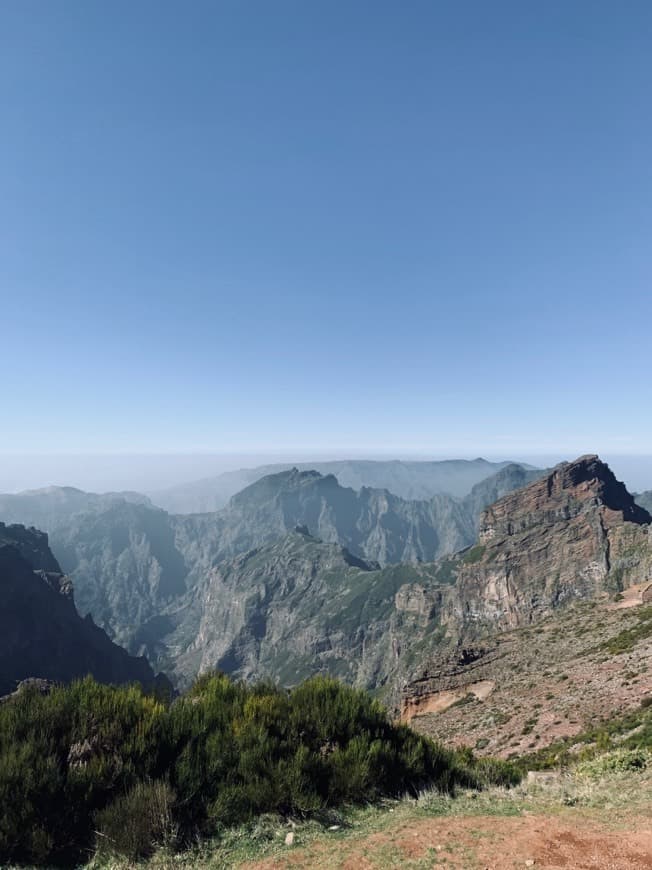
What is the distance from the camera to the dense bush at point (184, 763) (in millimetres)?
11062

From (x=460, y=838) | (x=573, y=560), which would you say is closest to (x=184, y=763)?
(x=460, y=838)

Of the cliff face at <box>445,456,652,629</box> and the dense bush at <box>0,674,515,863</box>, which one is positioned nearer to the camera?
the dense bush at <box>0,674,515,863</box>

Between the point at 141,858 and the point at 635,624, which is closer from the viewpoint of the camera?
the point at 141,858

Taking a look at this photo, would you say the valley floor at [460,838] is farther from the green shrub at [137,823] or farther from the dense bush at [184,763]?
the dense bush at [184,763]

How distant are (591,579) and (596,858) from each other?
180013 millimetres

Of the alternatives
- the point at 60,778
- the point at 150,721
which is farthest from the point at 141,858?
the point at 150,721

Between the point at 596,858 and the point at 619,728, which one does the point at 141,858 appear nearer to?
the point at 596,858

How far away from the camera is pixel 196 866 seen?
32.8 feet

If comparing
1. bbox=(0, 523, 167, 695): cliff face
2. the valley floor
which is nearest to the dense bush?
the valley floor

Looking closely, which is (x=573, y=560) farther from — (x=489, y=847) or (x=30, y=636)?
(x=30, y=636)

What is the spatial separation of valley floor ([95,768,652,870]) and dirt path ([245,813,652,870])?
2 cm

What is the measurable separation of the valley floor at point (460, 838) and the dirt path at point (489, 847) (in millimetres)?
23

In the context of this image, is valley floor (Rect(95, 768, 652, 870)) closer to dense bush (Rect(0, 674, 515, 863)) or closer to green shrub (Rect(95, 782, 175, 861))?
green shrub (Rect(95, 782, 175, 861))

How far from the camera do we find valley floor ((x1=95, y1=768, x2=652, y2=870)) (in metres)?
10.0
